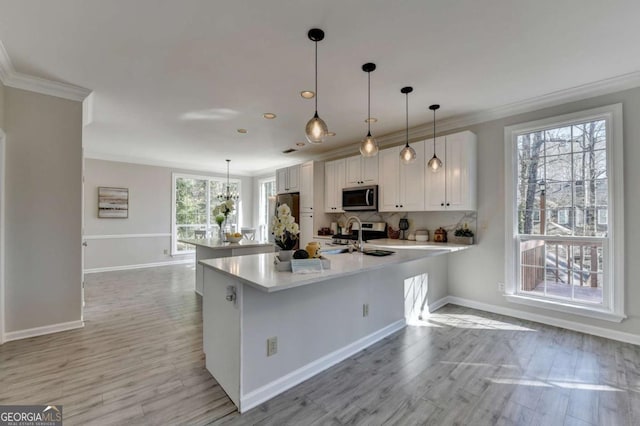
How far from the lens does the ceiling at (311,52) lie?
1871mm

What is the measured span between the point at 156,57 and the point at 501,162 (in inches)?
155

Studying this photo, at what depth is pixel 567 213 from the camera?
126 inches

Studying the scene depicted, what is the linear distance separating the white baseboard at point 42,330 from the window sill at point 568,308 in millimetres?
5043

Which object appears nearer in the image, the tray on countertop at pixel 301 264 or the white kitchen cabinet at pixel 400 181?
the tray on countertop at pixel 301 264

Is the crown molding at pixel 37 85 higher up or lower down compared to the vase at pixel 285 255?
higher up

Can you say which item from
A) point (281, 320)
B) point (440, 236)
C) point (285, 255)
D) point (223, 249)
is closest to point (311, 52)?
point (285, 255)

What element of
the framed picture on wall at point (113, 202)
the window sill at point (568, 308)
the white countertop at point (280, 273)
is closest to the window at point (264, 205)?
the framed picture on wall at point (113, 202)

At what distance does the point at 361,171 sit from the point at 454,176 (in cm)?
158

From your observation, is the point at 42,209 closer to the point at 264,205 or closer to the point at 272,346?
the point at 272,346

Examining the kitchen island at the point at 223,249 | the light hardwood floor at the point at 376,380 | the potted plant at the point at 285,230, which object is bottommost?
the light hardwood floor at the point at 376,380

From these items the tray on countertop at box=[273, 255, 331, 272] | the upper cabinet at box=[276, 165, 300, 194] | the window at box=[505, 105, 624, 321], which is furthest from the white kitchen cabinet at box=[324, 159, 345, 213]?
the tray on countertop at box=[273, 255, 331, 272]

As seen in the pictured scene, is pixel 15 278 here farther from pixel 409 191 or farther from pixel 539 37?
pixel 539 37

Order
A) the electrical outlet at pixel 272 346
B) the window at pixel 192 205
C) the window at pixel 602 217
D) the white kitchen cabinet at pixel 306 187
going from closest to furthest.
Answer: the electrical outlet at pixel 272 346 < the window at pixel 602 217 < the white kitchen cabinet at pixel 306 187 < the window at pixel 192 205

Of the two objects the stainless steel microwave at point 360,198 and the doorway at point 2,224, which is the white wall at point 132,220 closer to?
the doorway at point 2,224
